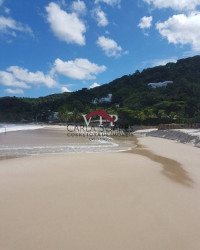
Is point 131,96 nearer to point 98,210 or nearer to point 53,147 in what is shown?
point 53,147

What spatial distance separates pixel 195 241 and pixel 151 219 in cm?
67

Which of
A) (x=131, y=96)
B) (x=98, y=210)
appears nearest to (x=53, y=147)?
(x=98, y=210)

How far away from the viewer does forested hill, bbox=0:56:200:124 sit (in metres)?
68.2

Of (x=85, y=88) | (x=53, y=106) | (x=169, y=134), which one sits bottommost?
(x=169, y=134)

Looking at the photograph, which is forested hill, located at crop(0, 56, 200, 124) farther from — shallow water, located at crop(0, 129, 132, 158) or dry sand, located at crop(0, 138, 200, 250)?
dry sand, located at crop(0, 138, 200, 250)

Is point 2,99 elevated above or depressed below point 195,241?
above

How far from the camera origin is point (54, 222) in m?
2.99

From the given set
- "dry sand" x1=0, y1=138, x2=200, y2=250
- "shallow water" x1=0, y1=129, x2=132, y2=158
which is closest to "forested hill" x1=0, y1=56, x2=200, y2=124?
"shallow water" x1=0, y1=129, x2=132, y2=158

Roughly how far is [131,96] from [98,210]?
84.1 metres

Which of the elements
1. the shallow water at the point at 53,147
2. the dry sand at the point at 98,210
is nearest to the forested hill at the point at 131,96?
the shallow water at the point at 53,147

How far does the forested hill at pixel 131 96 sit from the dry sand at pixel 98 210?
51.8 meters

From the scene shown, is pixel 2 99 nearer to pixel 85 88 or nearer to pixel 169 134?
pixel 85 88

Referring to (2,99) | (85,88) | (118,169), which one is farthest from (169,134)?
(2,99)

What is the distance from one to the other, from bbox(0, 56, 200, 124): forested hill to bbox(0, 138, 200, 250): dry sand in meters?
51.8
